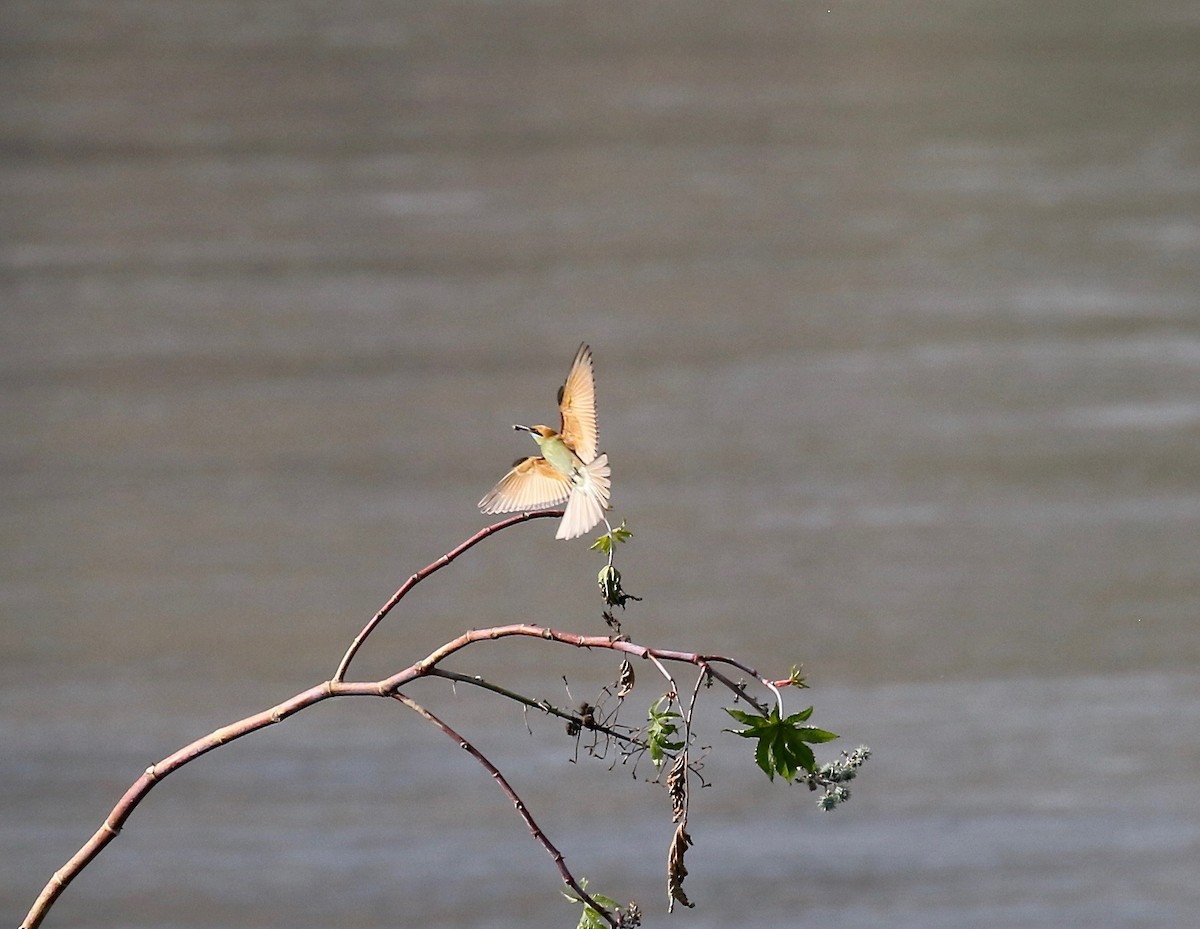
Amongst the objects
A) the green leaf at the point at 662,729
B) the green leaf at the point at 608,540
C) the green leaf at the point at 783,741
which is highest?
the green leaf at the point at 608,540

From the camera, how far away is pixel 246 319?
156cm

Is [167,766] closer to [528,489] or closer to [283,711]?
[283,711]

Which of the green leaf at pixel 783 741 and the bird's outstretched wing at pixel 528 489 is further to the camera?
the bird's outstretched wing at pixel 528 489

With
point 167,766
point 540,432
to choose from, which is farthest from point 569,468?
point 167,766

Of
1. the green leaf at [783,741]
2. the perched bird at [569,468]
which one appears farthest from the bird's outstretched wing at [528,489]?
the green leaf at [783,741]

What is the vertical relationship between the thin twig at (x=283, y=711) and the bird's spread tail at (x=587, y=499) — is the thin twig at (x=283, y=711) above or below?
below

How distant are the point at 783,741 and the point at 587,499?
Answer: 77 millimetres

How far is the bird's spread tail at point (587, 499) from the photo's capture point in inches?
11.3

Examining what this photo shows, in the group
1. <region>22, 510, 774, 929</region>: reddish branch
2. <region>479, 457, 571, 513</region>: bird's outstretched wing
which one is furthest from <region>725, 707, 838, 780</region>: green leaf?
<region>479, 457, 571, 513</region>: bird's outstretched wing

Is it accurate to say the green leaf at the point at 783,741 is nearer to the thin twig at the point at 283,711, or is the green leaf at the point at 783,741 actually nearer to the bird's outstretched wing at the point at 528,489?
the thin twig at the point at 283,711

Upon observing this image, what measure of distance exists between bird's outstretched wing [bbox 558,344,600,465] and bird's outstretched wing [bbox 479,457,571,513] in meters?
0.02

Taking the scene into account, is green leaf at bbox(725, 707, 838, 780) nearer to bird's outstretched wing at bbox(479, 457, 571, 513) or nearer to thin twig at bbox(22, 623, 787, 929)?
thin twig at bbox(22, 623, 787, 929)

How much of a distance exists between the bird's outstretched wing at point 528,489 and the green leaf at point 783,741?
108 millimetres

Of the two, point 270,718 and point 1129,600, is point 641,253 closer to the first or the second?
point 1129,600
